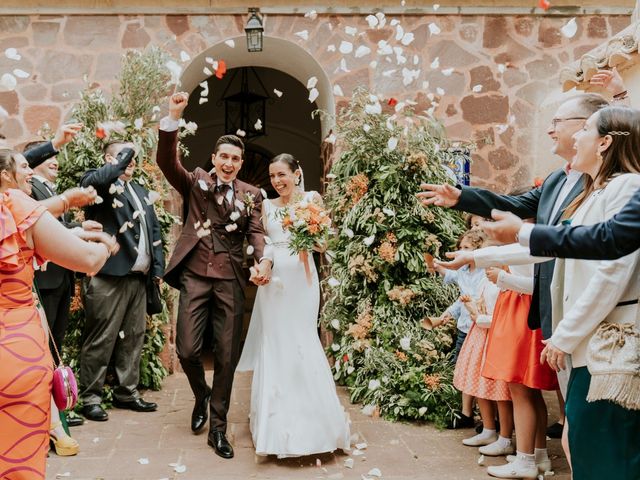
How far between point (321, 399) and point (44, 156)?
2.29 m

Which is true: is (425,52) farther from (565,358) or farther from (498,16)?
(565,358)

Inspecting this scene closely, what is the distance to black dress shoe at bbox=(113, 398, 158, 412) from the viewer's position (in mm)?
5277

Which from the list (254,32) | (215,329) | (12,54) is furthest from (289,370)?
(12,54)

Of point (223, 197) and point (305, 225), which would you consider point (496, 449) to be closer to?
point (305, 225)

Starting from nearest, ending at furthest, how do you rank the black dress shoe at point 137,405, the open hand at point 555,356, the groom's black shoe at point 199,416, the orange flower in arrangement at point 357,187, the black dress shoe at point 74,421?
1. the open hand at point 555,356
2. the groom's black shoe at point 199,416
3. the black dress shoe at point 74,421
4. the black dress shoe at point 137,405
5. the orange flower in arrangement at point 357,187

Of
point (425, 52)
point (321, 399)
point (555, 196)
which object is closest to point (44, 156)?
point (321, 399)

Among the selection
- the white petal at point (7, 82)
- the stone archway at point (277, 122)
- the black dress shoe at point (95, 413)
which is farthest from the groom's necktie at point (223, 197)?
the stone archway at point (277, 122)

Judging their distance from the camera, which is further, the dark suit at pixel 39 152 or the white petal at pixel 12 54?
the white petal at pixel 12 54

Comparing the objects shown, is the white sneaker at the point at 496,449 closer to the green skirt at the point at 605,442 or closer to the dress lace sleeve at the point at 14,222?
the green skirt at the point at 605,442

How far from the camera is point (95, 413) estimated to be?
4906 mm

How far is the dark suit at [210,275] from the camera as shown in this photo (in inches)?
169

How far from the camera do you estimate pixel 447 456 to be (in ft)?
14.0

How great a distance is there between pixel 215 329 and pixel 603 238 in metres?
2.81

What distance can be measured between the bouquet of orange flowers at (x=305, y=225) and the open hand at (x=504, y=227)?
1.80m
